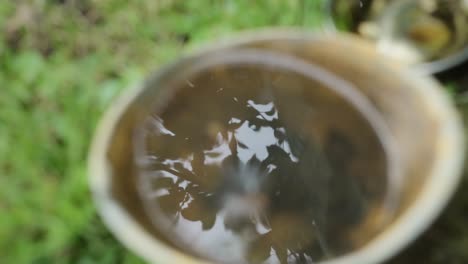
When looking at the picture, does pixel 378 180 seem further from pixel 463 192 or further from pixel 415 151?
pixel 463 192

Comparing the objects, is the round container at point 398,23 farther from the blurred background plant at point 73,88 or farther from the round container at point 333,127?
the round container at point 333,127

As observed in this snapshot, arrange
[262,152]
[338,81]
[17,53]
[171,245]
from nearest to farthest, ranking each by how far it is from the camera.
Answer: [171,245] → [338,81] → [262,152] → [17,53]

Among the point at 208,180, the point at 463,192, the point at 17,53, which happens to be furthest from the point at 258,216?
the point at 17,53

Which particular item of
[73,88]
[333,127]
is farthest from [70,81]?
[333,127]

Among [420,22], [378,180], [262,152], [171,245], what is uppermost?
[420,22]

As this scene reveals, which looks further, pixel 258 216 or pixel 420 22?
pixel 420 22

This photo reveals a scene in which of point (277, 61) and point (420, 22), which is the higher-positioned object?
Answer: point (420, 22)

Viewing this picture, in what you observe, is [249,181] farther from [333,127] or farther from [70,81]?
[70,81]

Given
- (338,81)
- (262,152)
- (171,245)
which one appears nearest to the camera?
(171,245)

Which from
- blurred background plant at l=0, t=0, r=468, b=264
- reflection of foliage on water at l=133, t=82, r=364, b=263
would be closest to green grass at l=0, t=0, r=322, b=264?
blurred background plant at l=0, t=0, r=468, b=264
